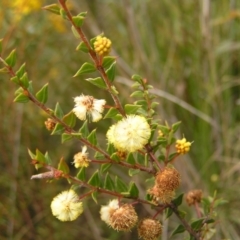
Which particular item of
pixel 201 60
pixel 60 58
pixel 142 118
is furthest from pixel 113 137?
pixel 60 58

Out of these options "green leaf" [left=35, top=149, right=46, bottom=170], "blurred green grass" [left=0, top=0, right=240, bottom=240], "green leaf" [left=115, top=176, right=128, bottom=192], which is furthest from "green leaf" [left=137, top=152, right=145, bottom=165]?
"blurred green grass" [left=0, top=0, right=240, bottom=240]

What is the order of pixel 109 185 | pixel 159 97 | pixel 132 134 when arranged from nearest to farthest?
pixel 132 134, pixel 109 185, pixel 159 97

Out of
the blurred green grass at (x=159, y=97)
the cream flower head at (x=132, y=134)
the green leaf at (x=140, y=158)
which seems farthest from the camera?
the blurred green grass at (x=159, y=97)

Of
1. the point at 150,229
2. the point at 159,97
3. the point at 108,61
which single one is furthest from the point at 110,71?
the point at 159,97

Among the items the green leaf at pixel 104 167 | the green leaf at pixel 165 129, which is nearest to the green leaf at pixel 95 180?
the green leaf at pixel 104 167

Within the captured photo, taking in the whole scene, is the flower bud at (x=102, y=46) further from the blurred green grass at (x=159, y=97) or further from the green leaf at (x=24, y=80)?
the blurred green grass at (x=159, y=97)

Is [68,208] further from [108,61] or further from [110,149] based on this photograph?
[108,61]

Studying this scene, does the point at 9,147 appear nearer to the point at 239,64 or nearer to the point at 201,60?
the point at 201,60
